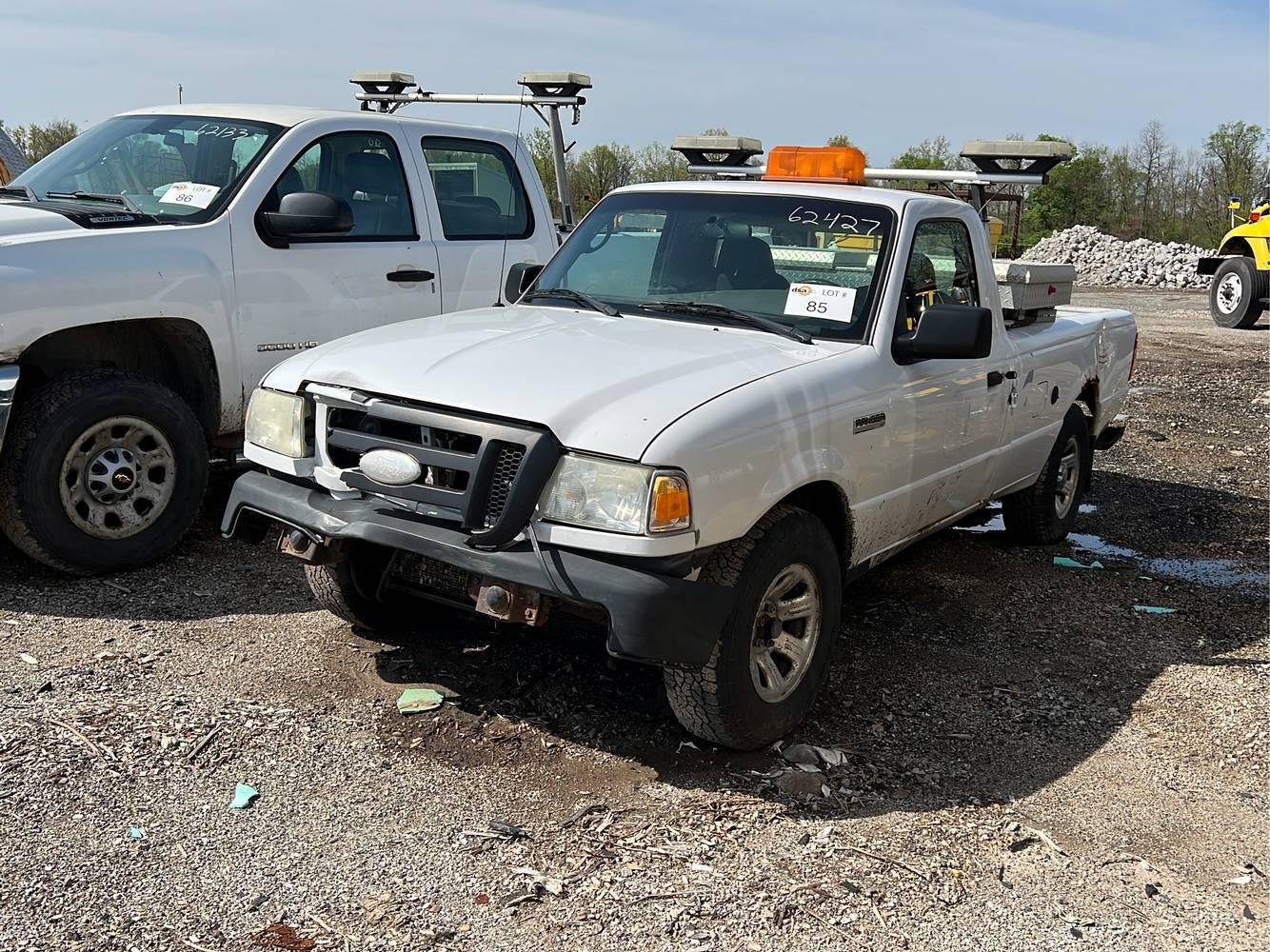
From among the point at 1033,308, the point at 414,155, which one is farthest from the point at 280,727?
the point at 1033,308

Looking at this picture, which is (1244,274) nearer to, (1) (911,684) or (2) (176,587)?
(1) (911,684)

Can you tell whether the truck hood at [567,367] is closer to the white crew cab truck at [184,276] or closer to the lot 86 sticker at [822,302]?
the lot 86 sticker at [822,302]

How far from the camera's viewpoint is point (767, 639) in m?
4.08

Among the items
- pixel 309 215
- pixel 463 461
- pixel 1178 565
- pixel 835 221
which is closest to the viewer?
pixel 463 461

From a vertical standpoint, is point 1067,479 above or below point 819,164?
below

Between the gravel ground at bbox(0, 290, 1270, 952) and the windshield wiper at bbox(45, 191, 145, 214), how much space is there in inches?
67.0

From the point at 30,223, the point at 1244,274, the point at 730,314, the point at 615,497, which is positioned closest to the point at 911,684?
the point at 730,314

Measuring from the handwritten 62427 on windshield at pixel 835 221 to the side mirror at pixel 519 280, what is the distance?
126cm

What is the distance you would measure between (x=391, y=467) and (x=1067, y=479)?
4.48 m

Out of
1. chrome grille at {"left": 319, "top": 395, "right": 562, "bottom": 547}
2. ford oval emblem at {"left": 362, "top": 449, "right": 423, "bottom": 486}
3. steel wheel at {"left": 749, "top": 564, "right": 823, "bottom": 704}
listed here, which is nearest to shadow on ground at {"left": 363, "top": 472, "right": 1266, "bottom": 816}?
steel wheel at {"left": 749, "top": 564, "right": 823, "bottom": 704}

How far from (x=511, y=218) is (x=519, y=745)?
160 inches

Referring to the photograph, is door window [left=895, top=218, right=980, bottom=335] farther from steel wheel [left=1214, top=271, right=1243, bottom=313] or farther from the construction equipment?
steel wheel [left=1214, top=271, right=1243, bottom=313]

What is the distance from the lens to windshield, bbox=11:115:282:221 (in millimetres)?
6039

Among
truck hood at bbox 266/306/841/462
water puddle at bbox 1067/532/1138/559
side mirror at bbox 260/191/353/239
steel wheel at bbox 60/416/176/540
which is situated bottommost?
water puddle at bbox 1067/532/1138/559
